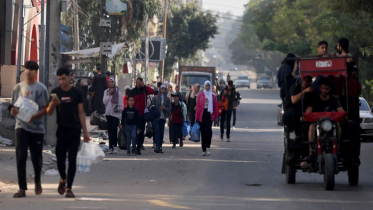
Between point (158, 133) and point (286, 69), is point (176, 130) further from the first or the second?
point (286, 69)

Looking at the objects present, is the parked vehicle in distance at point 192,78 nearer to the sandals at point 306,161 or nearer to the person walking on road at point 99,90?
the person walking on road at point 99,90

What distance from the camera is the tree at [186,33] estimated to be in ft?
197

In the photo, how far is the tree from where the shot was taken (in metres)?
60.2

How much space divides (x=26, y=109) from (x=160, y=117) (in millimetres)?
8825

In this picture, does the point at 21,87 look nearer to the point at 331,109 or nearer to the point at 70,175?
the point at 70,175

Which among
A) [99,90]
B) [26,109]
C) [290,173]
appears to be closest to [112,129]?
[99,90]

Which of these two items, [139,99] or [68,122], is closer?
[68,122]

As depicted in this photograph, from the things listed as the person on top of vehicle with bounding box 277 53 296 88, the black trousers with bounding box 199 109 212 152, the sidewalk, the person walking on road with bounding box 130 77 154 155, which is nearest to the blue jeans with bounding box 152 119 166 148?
the person walking on road with bounding box 130 77 154 155

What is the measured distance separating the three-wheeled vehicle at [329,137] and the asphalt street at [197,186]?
0.34m

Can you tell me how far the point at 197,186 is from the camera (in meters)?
11.4

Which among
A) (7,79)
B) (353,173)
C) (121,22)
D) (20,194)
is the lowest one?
(20,194)

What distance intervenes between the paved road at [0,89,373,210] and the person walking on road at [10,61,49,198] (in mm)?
385

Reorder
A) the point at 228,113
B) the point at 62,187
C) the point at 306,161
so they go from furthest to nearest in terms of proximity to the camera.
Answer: the point at 228,113 < the point at 306,161 < the point at 62,187

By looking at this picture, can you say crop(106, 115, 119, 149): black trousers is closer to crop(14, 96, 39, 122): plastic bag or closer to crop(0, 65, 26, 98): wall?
crop(14, 96, 39, 122): plastic bag
